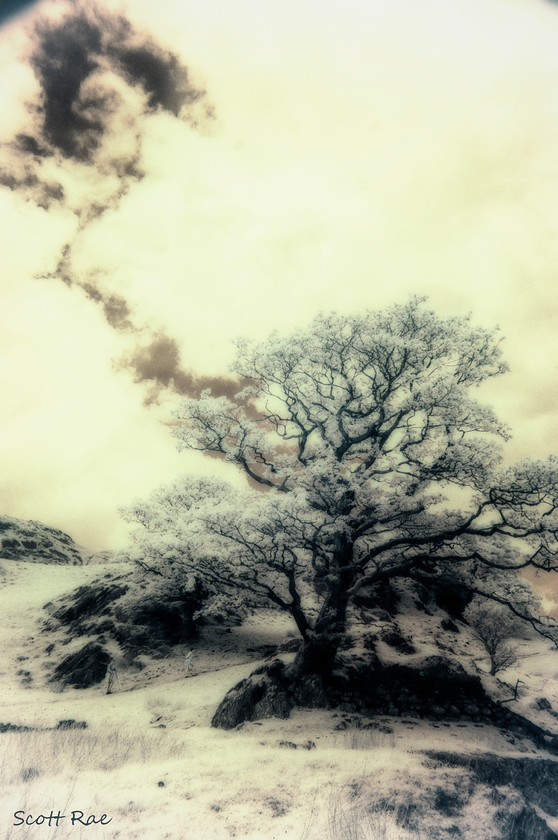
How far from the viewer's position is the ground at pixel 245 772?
7.37m

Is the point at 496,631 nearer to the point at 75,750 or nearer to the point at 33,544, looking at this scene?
the point at 75,750

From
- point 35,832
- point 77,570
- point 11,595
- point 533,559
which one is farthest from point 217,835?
point 77,570

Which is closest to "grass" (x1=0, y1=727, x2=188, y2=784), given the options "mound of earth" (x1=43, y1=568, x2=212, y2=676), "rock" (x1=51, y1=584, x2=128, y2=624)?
"mound of earth" (x1=43, y1=568, x2=212, y2=676)

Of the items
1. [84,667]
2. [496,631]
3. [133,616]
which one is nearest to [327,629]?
[496,631]

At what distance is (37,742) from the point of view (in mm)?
11227

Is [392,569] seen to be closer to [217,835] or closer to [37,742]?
[217,835]

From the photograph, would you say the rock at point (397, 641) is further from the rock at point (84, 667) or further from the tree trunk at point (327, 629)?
the rock at point (84, 667)

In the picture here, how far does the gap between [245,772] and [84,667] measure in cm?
1409

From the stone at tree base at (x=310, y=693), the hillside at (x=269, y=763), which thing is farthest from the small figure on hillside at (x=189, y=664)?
the stone at tree base at (x=310, y=693)

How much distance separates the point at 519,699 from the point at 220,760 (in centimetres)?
1264

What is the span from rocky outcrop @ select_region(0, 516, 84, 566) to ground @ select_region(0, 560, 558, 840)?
1342 inches

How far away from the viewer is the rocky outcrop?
1833 inches

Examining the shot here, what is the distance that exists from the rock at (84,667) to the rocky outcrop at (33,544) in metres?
30.0

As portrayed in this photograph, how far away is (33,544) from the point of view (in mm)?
49438
